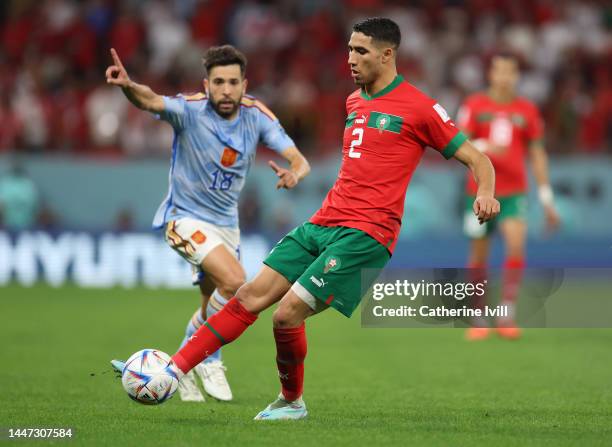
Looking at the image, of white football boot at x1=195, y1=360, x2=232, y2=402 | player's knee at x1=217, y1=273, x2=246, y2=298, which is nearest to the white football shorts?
player's knee at x1=217, y1=273, x2=246, y2=298

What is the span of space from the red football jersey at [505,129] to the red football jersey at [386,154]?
5386 millimetres

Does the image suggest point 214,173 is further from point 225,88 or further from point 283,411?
point 283,411

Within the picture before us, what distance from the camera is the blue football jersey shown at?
8.21 metres

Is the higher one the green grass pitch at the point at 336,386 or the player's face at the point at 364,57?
the player's face at the point at 364,57

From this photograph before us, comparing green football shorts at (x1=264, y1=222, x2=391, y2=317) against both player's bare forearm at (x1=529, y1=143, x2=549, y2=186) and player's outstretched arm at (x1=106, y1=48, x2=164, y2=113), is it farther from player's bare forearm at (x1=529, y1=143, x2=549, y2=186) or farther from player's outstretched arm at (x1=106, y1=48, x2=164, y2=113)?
player's bare forearm at (x1=529, y1=143, x2=549, y2=186)

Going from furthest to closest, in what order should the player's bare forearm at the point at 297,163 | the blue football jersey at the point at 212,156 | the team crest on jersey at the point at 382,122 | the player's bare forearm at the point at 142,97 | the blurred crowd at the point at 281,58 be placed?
the blurred crowd at the point at 281,58 → the blue football jersey at the point at 212,156 → the player's bare forearm at the point at 297,163 → the player's bare forearm at the point at 142,97 → the team crest on jersey at the point at 382,122

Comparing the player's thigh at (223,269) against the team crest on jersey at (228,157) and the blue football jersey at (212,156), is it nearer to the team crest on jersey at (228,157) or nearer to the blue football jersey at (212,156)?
the blue football jersey at (212,156)

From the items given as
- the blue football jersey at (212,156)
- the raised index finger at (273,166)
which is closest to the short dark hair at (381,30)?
the raised index finger at (273,166)

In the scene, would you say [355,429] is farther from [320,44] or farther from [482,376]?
[320,44]

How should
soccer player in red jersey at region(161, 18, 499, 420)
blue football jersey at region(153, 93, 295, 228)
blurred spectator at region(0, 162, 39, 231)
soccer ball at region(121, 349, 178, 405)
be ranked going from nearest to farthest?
soccer ball at region(121, 349, 178, 405) → soccer player in red jersey at region(161, 18, 499, 420) → blue football jersey at region(153, 93, 295, 228) → blurred spectator at region(0, 162, 39, 231)

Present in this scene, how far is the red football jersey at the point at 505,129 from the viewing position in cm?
1216

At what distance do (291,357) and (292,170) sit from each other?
1428 millimetres

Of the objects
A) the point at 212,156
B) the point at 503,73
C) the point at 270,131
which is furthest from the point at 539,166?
the point at 212,156

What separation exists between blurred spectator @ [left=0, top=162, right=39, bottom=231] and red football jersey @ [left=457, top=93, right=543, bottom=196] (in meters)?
8.61
